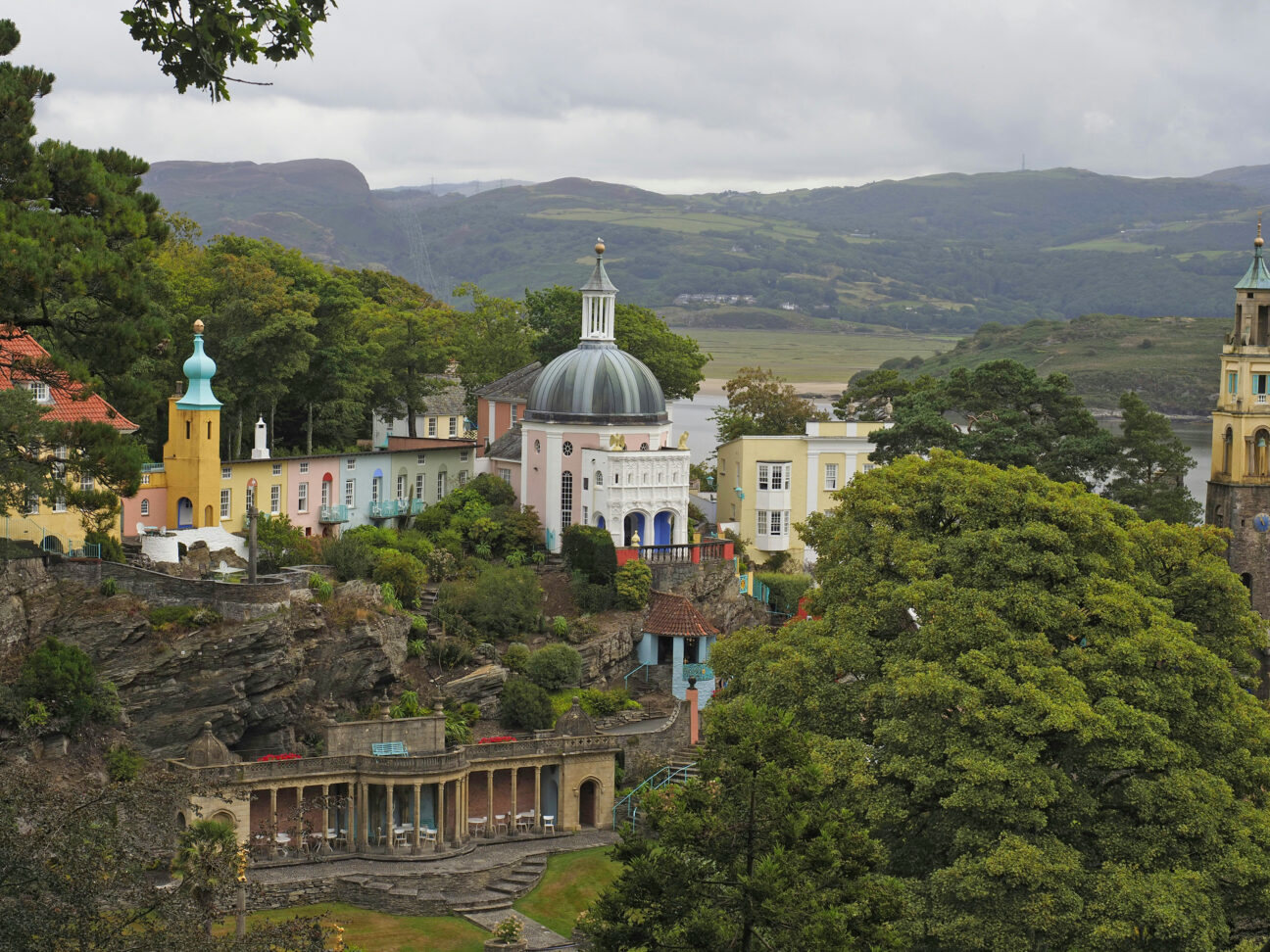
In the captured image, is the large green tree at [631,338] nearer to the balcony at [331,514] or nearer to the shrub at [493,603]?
the balcony at [331,514]

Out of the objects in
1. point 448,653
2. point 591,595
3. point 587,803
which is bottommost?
point 587,803

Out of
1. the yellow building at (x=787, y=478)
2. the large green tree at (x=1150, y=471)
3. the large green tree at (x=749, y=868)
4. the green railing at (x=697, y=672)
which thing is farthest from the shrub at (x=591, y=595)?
the large green tree at (x=749, y=868)

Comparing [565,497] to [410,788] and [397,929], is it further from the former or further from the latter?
[397,929]

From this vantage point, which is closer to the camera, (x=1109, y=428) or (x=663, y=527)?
(x=663, y=527)

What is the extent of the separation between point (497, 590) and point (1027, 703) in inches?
1107

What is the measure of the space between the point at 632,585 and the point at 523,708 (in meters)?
9.80

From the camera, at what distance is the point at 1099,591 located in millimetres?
36938

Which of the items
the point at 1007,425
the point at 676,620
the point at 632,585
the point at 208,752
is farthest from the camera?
the point at 1007,425

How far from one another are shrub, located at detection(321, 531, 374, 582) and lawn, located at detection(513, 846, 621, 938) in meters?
12.7

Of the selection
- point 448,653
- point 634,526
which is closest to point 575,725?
point 448,653

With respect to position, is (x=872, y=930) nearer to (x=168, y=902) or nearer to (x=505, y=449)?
(x=168, y=902)

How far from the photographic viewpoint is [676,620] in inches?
2459

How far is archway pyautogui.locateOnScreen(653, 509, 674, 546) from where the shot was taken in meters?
68.6

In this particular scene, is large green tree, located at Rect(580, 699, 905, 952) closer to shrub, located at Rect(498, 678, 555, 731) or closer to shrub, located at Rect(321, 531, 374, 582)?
shrub, located at Rect(498, 678, 555, 731)
